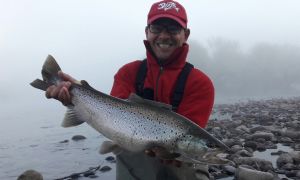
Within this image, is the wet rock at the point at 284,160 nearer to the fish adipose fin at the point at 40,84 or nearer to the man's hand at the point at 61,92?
the man's hand at the point at 61,92

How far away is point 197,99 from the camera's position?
6.32 meters

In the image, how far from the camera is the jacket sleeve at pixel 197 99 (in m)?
6.24

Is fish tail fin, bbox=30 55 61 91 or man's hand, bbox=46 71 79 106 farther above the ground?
fish tail fin, bbox=30 55 61 91

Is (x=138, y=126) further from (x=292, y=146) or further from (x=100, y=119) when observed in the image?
(x=292, y=146)

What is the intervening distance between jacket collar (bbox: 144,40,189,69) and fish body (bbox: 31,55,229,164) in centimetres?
124

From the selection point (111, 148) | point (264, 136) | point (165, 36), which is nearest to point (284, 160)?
point (264, 136)

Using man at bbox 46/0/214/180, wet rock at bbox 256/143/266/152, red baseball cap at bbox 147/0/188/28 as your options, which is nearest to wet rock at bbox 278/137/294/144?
wet rock at bbox 256/143/266/152

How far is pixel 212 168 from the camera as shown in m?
10.4

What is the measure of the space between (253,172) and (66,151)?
1119 cm

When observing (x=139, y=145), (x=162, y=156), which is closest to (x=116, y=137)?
(x=139, y=145)

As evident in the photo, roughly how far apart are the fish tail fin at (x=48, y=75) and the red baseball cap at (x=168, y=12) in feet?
5.52

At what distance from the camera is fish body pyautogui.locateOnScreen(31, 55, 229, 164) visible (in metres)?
5.26

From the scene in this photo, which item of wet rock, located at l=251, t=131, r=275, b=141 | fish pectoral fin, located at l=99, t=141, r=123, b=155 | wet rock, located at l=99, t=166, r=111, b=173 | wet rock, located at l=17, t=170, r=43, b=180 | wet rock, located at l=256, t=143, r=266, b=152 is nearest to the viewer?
fish pectoral fin, located at l=99, t=141, r=123, b=155

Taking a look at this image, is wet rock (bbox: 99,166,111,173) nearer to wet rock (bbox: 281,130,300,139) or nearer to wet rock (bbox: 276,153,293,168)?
A: wet rock (bbox: 276,153,293,168)
